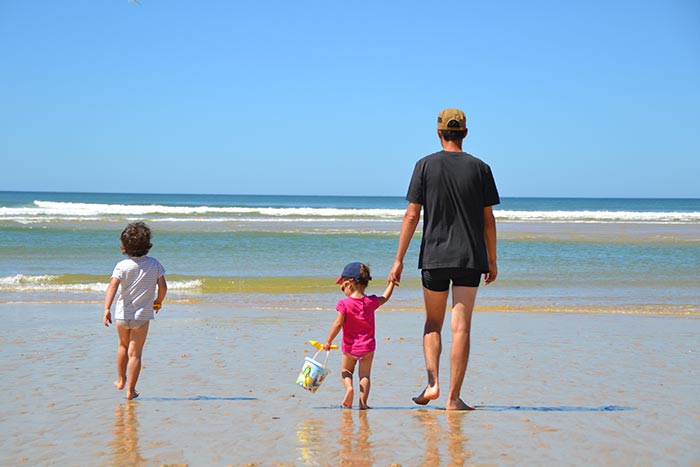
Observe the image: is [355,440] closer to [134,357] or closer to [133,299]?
[134,357]

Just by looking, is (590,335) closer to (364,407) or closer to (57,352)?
(364,407)

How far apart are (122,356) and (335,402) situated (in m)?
1.58

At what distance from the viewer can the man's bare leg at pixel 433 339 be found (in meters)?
4.88

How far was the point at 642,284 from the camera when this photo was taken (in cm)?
1398

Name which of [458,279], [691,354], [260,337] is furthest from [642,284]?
[458,279]

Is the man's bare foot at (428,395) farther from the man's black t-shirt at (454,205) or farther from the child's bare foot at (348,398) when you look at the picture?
→ the man's black t-shirt at (454,205)

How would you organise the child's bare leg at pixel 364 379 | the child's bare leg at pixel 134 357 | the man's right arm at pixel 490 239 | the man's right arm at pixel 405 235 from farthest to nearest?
the child's bare leg at pixel 134 357
the child's bare leg at pixel 364 379
the man's right arm at pixel 490 239
the man's right arm at pixel 405 235

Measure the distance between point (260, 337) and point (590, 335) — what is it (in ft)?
11.9

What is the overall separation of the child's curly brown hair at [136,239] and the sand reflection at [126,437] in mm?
1094

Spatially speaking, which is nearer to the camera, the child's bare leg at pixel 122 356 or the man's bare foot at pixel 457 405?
the man's bare foot at pixel 457 405

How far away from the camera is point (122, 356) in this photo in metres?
5.29

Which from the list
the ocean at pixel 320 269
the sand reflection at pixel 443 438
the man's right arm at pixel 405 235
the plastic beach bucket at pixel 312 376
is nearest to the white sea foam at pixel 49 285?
the ocean at pixel 320 269

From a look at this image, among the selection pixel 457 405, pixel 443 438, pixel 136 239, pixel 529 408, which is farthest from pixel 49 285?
pixel 443 438

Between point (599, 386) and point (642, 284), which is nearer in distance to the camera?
point (599, 386)
